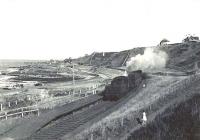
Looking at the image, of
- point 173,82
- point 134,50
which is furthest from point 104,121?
point 134,50

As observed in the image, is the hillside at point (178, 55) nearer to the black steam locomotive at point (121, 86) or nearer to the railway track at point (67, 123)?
the black steam locomotive at point (121, 86)

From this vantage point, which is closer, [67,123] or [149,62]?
[67,123]

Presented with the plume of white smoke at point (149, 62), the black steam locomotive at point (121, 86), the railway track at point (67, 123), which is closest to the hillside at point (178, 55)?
the plume of white smoke at point (149, 62)

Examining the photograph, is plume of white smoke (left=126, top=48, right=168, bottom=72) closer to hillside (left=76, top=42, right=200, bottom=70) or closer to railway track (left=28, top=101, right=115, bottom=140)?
hillside (left=76, top=42, right=200, bottom=70)

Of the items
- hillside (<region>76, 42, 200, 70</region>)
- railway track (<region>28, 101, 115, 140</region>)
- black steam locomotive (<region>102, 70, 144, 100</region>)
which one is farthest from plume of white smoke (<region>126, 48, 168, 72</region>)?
railway track (<region>28, 101, 115, 140</region>)

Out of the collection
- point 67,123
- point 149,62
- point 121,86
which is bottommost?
point 67,123

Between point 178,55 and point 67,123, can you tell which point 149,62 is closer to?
point 178,55

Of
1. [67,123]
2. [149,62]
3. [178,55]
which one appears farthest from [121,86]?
[178,55]

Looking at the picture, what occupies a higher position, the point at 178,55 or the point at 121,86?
the point at 178,55
